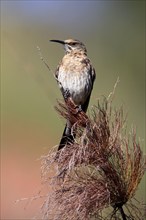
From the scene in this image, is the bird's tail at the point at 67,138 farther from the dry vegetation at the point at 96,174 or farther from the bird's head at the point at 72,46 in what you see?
the bird's head at the point at 72,46

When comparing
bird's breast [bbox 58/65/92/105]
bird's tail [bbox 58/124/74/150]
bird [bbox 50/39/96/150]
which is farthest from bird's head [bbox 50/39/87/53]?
bird's tail [bbox 58/124/74/150]

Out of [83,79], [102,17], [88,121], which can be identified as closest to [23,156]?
[102,17]

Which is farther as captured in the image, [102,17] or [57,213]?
[102,17]

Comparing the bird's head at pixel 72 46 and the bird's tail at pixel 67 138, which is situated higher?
the bird's head at pixel 72 46

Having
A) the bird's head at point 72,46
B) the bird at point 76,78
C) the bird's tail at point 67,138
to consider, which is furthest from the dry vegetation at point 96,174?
the bird's head at point 72,46

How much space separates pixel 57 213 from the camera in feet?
14.6

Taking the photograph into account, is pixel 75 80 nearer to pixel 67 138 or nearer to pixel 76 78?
pixel 76 78

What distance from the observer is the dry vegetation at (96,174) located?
4.44 m

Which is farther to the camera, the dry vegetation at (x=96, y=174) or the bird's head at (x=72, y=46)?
the bird's head at (x=72, y=46)

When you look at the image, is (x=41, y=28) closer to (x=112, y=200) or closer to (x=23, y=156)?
(x=23, y=156)

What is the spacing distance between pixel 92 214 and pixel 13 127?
14580 millimetres

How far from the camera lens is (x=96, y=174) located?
4.51m

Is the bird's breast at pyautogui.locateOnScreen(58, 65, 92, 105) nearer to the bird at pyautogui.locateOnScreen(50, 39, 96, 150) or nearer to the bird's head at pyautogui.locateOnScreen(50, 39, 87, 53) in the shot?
the bird at pyautogui.locateOnScreen(50, 39, 96, 150)

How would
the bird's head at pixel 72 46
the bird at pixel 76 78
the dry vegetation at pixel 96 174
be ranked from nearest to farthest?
the dry vegetation at pixel 96 174 → the bird at pixel 76 78 → the bird's head at pixel 72 46
